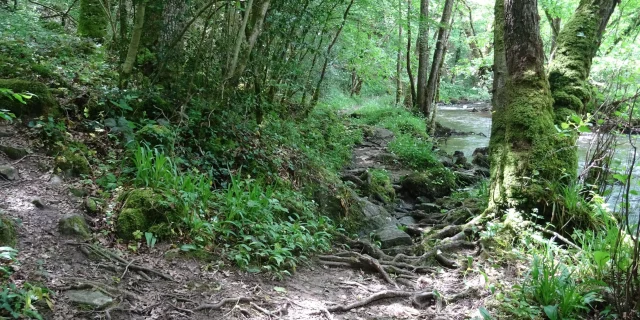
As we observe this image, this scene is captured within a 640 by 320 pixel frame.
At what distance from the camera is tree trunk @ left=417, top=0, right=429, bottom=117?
15199 millimetres

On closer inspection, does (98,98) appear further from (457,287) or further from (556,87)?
(556,87)

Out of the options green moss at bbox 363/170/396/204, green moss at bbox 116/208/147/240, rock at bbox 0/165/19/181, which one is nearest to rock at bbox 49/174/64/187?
rock at bbox 0/165/19/181

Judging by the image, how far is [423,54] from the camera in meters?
16.7

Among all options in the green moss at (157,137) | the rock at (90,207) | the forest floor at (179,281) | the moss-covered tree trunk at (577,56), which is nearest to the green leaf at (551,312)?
the forest floor at (179,281)

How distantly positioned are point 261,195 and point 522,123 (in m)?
3.51

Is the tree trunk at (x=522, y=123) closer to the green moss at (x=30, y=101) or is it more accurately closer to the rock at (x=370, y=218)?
the rock at (x=370, y=218)

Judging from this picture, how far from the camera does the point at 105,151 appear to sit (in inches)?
197

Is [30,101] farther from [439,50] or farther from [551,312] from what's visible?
[439,50]

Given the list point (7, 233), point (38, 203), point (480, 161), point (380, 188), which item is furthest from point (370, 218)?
point (480, 161)

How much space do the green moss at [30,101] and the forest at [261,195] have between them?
0.06 feet

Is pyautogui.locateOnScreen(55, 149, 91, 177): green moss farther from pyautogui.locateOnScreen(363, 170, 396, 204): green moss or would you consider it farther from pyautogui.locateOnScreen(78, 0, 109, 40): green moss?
pyautogui.locateOnScreen(78, 0, 109, 40): green moss

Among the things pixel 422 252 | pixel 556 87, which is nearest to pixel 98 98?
pixel 422 252

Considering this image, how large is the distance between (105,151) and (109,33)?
20.1 ft

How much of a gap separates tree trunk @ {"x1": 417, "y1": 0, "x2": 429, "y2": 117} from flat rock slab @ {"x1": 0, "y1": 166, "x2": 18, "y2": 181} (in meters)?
12.7
